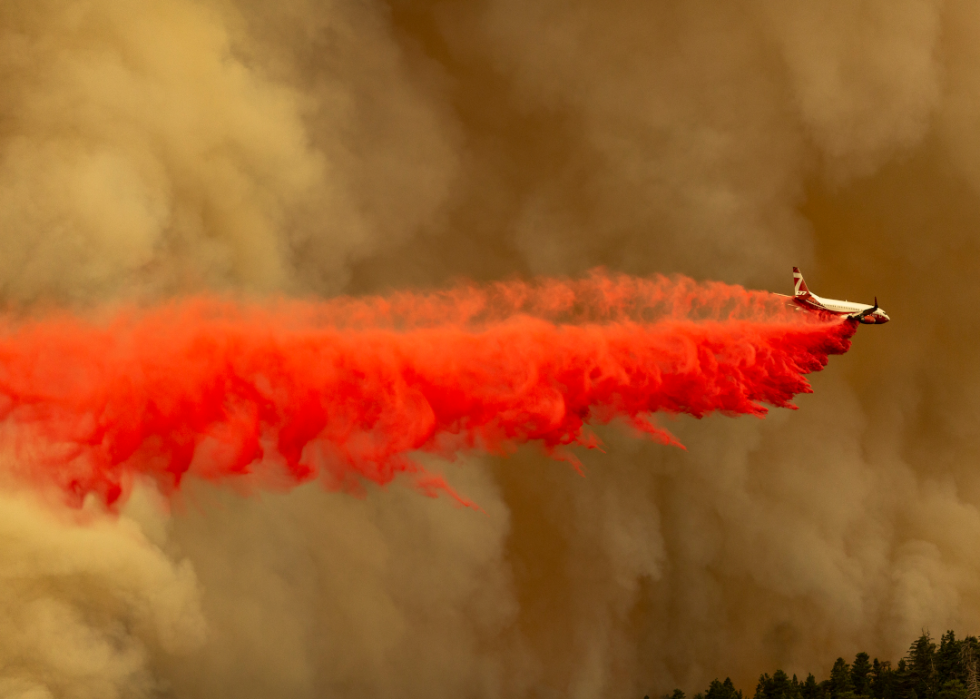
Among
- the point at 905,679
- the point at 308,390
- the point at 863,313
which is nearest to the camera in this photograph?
the point at 308,390

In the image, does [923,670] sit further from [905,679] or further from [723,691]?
[723,691]

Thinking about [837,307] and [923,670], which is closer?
[837,307]

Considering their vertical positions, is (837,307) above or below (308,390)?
above

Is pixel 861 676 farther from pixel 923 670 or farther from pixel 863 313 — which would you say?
pixel 863 313

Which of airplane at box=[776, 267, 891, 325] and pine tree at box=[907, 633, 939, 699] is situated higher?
airplane at box=[776, 267, 891, 325]

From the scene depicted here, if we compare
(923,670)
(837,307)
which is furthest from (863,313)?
(923,670)

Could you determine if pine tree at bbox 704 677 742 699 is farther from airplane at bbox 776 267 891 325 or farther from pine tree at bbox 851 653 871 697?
airplane at bbox 776 267 891 325

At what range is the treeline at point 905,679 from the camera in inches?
3073

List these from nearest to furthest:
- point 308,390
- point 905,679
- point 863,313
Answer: point 308,390, point 863,313, point 905,679

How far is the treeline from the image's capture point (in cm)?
7806

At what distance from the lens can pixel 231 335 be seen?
144 feet

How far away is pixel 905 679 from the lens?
8125cm

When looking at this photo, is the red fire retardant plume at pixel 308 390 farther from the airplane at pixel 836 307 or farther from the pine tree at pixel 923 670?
the pine tree at pixel 923 670

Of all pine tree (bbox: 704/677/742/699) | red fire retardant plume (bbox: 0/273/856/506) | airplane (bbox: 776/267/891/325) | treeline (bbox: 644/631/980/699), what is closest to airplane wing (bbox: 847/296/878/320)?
airplane (bbox: 776/267/891/325)
